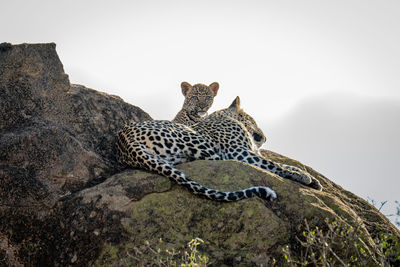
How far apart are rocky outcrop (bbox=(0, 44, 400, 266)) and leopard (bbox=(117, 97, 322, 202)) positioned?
0.50 feet

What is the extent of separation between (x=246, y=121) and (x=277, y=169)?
112 inches

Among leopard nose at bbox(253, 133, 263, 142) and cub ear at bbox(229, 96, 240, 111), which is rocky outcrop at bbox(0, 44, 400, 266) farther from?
Result: cub ear at bbox(229, 96, 240, 111)

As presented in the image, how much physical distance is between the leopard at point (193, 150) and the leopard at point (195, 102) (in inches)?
112

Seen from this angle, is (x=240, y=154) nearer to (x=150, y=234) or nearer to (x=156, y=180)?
(x=156, y=180)

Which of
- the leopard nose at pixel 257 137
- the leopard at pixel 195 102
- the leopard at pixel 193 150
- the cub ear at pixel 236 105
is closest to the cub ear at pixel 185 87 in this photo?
the leopard at pixel 195 102

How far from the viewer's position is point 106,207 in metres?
6.27

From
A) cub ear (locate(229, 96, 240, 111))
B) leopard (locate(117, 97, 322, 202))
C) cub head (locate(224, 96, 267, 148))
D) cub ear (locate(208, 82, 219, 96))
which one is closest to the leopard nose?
cub head (locate(224, 96, 267, 148))

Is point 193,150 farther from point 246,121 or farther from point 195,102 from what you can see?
point 195,102

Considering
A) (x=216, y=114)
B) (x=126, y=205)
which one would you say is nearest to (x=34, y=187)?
(x=126, y=205)

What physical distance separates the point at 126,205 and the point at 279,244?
2.11 m

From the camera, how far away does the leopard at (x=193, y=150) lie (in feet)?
21.8

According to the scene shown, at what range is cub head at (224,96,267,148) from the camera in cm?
1070

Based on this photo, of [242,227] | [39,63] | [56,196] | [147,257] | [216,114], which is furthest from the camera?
[216,114]

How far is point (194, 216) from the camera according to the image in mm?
6289
